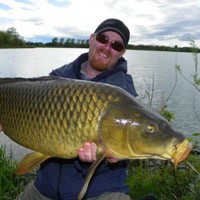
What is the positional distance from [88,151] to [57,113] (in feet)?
0.89

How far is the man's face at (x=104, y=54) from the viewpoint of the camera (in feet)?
10.1

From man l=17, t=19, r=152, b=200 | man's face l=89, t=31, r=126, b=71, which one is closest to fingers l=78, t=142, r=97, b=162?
man l=17, t=19, r=152, b=200

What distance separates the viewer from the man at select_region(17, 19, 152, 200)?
273cm

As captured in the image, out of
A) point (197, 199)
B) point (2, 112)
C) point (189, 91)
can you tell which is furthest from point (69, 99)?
point (189, 91)

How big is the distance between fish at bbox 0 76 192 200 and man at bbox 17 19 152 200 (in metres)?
0.36

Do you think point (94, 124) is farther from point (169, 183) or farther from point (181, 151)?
point (169, 183)

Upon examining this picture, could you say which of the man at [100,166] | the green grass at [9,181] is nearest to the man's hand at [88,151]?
the man at [100,166]

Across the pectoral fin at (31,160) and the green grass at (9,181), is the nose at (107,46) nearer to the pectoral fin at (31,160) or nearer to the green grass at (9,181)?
the pectoral fin at (31,160)

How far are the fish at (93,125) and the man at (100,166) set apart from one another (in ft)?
1.18

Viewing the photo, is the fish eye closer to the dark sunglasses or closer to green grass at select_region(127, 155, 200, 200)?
the dark sunglasses

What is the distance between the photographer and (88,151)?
83.7 inches

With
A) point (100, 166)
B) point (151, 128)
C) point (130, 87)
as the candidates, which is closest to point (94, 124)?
point (151, 128)

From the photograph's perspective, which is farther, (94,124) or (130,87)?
(130,87)

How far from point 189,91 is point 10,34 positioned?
241ft
